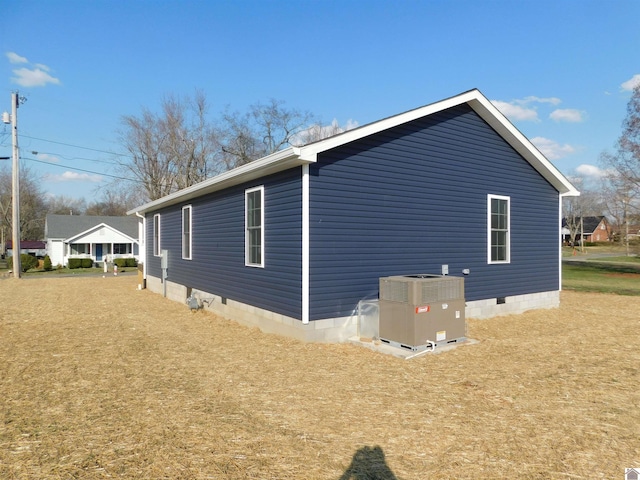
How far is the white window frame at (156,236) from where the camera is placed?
16188 mm

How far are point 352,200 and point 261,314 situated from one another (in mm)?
3070

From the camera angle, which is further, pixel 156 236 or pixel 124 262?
pixel 124 262

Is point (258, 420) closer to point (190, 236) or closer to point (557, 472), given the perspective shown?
point (557, 472)

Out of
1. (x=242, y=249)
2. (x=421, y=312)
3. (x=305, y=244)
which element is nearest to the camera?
(x=421, y=312)

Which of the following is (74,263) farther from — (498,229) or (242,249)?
(498,229)

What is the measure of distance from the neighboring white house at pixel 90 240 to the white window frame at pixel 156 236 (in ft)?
70.6

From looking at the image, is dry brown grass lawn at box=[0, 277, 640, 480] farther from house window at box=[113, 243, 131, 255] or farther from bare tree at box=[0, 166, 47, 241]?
bare tree at box=[0, 166, 47, 241]

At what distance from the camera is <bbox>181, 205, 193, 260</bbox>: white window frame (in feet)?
42.1

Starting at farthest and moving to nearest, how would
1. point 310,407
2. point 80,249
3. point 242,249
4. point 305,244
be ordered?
point 80,249 < point 242,249 < point 305,244 < point 310,407

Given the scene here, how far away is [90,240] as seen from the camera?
3697cm

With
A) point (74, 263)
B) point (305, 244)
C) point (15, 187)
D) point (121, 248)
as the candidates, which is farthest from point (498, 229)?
point (121, 248)

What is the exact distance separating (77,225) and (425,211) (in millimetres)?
40993

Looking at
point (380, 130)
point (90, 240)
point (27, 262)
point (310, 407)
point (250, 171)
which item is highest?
point (380, 130)

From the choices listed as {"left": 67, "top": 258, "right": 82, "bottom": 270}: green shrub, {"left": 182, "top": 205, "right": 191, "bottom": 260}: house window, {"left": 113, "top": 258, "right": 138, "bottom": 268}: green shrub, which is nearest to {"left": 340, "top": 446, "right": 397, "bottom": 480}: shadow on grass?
{"left": 182, "top": 205, "right": 191, "bottom": 260}: house window
